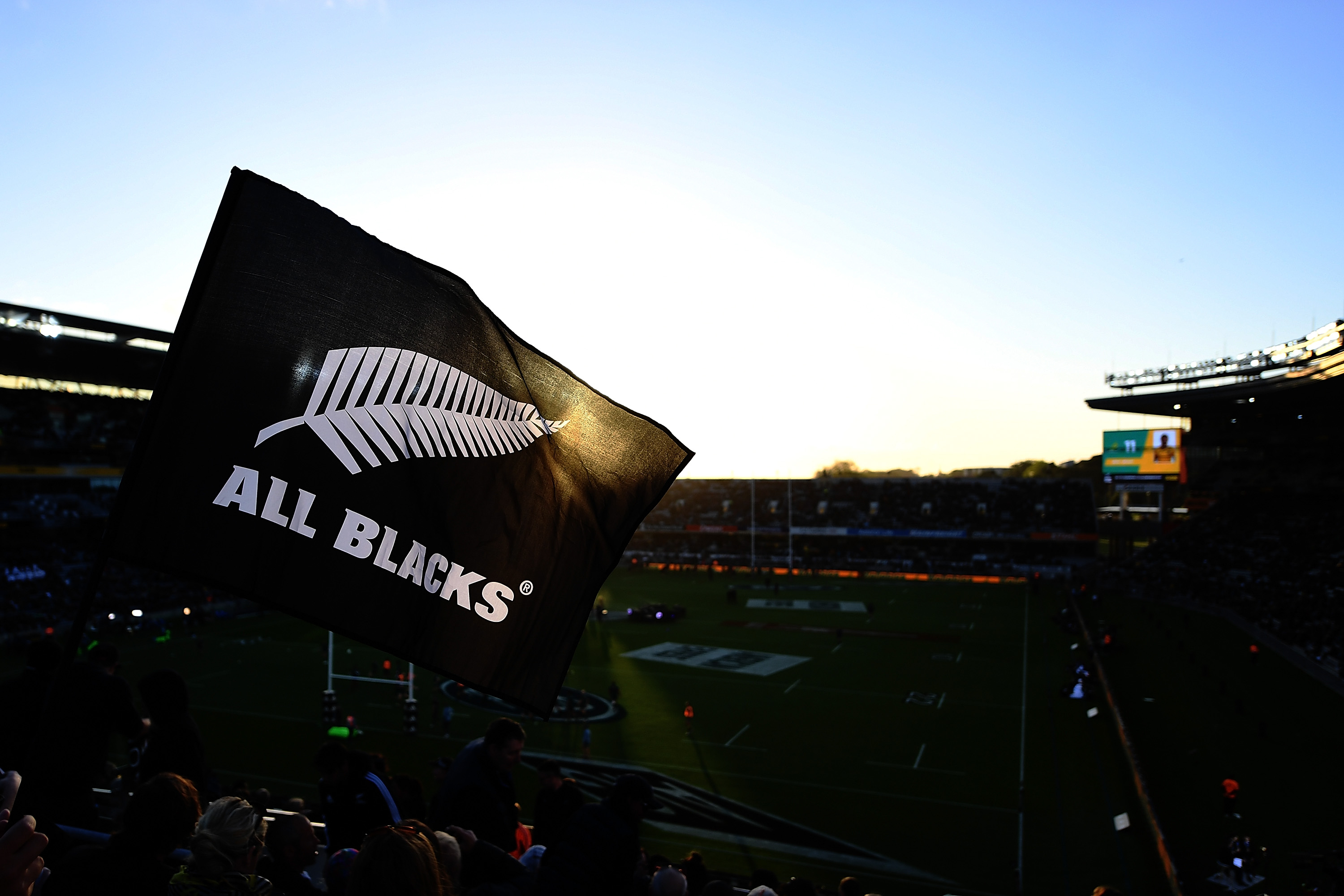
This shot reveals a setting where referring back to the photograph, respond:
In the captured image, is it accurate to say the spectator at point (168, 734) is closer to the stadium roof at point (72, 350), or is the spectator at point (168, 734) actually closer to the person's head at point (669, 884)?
the person's head at point (669, 884)

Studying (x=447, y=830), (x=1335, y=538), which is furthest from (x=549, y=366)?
(x=1335, y=538)

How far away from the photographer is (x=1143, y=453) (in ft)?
222

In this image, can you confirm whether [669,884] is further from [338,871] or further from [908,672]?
[908,672]

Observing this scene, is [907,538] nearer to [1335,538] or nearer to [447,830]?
[1335,538]

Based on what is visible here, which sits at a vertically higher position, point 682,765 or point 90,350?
point 90,350

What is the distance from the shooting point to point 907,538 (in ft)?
258

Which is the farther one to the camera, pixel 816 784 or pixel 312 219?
pixel 816 784

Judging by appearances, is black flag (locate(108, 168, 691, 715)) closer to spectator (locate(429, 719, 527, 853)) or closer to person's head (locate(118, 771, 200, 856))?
person's head (locate(118, 771, 200, 856))

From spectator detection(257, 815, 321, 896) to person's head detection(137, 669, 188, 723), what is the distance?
1.39m

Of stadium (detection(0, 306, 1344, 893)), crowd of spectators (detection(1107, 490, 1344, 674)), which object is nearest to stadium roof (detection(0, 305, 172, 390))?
stadium (detection(0, 306, 1344, 893))

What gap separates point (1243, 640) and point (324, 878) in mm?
45254

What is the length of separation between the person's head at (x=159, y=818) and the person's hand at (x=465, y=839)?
150 cm

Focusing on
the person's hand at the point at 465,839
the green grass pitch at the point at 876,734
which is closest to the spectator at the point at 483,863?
the person's hand at the point at 465,839

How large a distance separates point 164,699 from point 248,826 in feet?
9.04
